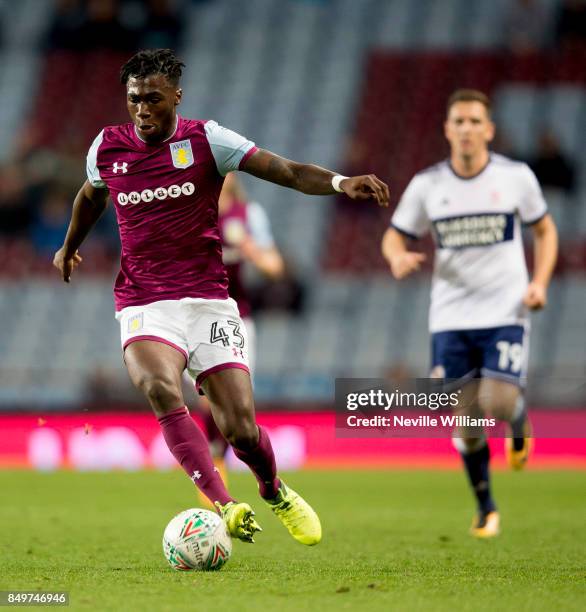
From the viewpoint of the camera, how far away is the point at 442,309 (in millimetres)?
7730

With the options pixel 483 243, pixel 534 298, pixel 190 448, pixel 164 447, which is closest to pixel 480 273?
pixel 483 243

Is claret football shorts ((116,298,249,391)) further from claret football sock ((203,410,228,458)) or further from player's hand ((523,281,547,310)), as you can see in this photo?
claret football sock ((203,410,228,458))

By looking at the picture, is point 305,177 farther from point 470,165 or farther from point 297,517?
point 470,165

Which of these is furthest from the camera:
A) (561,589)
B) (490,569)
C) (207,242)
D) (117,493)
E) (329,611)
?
(117,493)

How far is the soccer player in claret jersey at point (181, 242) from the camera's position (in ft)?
19.0

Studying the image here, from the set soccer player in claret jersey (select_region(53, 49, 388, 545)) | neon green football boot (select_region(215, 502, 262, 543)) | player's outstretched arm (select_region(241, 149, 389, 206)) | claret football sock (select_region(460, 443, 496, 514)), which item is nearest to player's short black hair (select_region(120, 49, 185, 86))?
soccer player in claret jersey (select_region(53, 49, 388, 545))

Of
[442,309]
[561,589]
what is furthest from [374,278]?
[561,589]

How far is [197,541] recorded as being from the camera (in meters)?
5.35

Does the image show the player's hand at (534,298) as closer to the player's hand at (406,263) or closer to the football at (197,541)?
the player's hand at (406,263)

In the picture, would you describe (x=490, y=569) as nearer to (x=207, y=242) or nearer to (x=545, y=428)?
(x=207, y=242)

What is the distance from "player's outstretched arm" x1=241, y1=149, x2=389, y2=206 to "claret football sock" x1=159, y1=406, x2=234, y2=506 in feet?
3.69

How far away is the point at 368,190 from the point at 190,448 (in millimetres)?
1371

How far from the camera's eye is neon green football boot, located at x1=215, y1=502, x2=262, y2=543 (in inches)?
209

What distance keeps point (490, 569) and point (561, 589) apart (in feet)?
2.34
